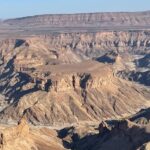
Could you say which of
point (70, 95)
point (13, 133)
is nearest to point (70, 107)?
A: point (70, 95)

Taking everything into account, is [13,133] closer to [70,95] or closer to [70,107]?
[70,107]

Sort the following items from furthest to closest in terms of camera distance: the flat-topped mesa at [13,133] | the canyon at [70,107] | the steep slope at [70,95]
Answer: the steep slope at [70,95] < the canyon at [70,107] < the flat-topped mesa at [13,133]

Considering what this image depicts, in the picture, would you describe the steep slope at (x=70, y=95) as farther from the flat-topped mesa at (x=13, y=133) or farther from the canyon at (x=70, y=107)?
the flat-topped mesa at (x=13, y=133)

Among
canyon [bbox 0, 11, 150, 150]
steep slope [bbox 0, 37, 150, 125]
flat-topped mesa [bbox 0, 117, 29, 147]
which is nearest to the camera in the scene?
flat-topped mesa [bbox 0, 117, 29, 147]

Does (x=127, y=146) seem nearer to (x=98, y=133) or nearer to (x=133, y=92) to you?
(x=98, y=133)

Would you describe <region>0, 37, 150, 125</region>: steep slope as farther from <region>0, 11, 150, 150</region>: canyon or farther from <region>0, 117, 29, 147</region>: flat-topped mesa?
<region>0, 117, 29, 147</region>: flat-topped mesa

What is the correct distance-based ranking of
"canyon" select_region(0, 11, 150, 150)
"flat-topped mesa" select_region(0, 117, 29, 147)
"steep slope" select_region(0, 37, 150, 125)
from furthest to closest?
"steep slope" select_region(0, 37, 150, 125) < "canyon" select_region(0, 11, 150, 150) < "flat-topped mesa" select_region(0, 117, 29, 147)

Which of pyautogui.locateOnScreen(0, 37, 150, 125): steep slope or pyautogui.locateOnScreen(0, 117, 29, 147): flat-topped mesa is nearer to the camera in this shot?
pyautogui.locateOnScreen(0, 117, 29, 147): flat-topped mesa

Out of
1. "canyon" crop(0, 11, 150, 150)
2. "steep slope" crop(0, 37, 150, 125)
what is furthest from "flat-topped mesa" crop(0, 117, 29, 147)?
"steep slope" crop(0, 37, 150, 125)

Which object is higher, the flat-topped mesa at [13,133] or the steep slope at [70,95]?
the flat-topped mesa at [13,133]

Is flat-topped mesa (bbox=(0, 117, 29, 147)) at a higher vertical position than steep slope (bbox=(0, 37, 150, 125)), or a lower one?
higher

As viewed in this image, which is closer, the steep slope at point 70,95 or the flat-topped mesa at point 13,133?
the flat-topped mesa at point 13,133

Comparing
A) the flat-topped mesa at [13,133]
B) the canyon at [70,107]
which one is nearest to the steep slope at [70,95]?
the canyon at [70,107]
